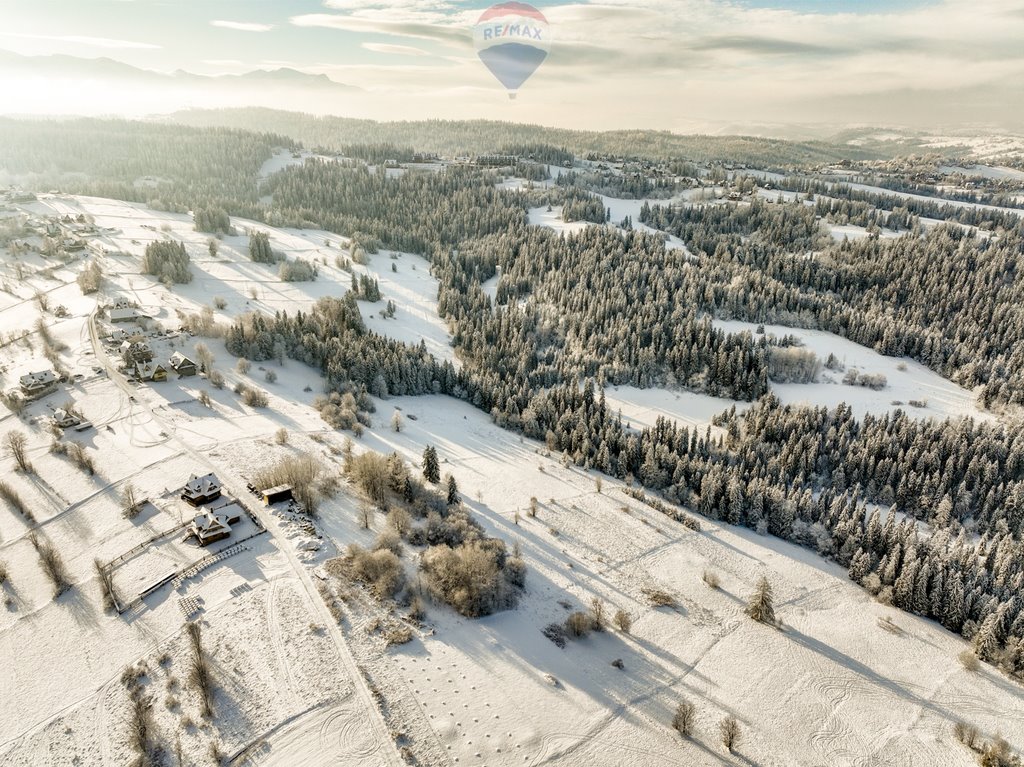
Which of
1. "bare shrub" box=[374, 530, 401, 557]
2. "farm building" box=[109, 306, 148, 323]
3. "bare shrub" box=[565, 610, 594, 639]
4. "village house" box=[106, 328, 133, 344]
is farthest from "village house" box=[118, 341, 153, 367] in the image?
"bare shrub" box=[565, 610, 594, 639]

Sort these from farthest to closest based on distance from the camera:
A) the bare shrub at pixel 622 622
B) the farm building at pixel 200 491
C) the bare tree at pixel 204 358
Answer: the bare tree at pixel 204 358, the farm building at pixel 200 491, the bare shrub at pixel 622 622

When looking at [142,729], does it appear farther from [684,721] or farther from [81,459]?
[81,459]

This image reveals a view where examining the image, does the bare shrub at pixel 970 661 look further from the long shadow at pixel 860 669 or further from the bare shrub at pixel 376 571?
the bare shrub at pixel 376 571

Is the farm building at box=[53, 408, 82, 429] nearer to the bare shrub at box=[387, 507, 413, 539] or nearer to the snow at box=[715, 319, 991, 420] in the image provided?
the bare shrub at box=[387, 507, 413, 539]

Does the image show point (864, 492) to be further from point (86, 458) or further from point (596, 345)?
point (86, 458)

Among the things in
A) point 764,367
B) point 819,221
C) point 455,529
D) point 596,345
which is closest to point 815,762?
point 455,529

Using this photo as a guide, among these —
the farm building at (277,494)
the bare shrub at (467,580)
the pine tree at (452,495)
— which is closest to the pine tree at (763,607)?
the bare shrub at (467,580)
